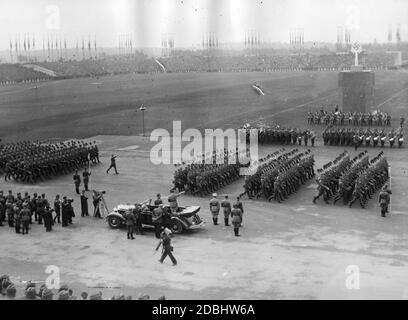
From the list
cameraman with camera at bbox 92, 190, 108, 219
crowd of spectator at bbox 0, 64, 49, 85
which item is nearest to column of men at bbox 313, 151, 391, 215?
cameraman with camera at bbox 92, 190, 108, 219

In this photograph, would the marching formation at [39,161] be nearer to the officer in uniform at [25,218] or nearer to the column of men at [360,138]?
the officer in uniform at [25,218]

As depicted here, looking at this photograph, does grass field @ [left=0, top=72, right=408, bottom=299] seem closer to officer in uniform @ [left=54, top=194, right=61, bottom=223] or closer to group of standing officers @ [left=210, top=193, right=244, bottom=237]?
group of standing officers @ [left=210, top=193, right=244, bottom=237]

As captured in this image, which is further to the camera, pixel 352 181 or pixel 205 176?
pixel 205 176

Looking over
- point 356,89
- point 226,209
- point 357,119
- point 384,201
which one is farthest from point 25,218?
point 356,89

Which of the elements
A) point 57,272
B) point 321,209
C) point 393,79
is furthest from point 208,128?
point 393,79

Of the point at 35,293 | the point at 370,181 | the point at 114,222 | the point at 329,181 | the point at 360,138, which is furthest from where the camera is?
the point at 360,138

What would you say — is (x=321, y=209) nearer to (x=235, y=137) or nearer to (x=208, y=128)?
(x=235, y=137)

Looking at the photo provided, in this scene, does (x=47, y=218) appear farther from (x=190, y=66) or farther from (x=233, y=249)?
(x=190, y=66)

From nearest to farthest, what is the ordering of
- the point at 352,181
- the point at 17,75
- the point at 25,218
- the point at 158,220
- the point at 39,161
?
the point at 158,220, the point at 25,218, the point at 352,181, the point at 39,161, the point at 17,75
